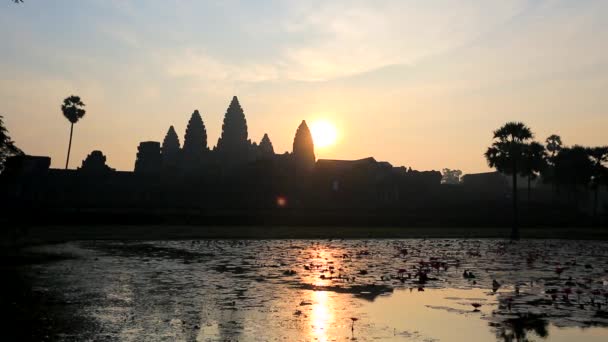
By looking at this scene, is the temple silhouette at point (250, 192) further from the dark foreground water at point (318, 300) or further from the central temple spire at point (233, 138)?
the dark foreground water at point (318, 300)

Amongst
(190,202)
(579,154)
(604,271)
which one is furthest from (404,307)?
(579,154)

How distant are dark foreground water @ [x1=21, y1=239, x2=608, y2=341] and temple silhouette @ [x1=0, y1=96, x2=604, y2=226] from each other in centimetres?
3208

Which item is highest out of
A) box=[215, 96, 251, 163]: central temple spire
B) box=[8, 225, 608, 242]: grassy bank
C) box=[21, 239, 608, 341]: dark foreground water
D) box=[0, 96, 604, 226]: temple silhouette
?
box=[215, 96, 251, 163]: central temple spire

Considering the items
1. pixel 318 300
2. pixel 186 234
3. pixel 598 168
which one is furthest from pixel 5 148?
pixel 598 168

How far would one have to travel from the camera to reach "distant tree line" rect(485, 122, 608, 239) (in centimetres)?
4859

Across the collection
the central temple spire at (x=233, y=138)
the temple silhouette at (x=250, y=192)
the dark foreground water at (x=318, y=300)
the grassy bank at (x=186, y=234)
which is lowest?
the dark foreground water at (x=318, y=300)

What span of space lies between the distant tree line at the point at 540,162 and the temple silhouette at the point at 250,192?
392 cm

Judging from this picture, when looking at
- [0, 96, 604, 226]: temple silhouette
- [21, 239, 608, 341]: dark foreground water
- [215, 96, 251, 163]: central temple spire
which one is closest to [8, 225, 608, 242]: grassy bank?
[0, 96, 604, 226]: temple silhouette

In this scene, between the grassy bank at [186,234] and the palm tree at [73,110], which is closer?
the grassy bank at [186,234]

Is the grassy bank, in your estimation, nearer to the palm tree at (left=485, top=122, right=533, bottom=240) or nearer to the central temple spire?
the palm tree at (left=485, top=122, right=533, bottom=240)

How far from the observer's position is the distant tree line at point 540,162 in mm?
48594

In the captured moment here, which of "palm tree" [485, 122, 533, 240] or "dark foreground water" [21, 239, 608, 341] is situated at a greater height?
"palm tree" [485, 122, 533, 240]

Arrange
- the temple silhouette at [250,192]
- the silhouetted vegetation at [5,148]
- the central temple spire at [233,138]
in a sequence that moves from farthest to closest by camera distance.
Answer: the central temple spire at [233,138] < the temple silhouette at [250,192] < the silhouetted vegetation at [5,148]

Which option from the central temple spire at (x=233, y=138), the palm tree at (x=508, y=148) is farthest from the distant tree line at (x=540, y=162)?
the central temple spire at (x=233, y=138)
